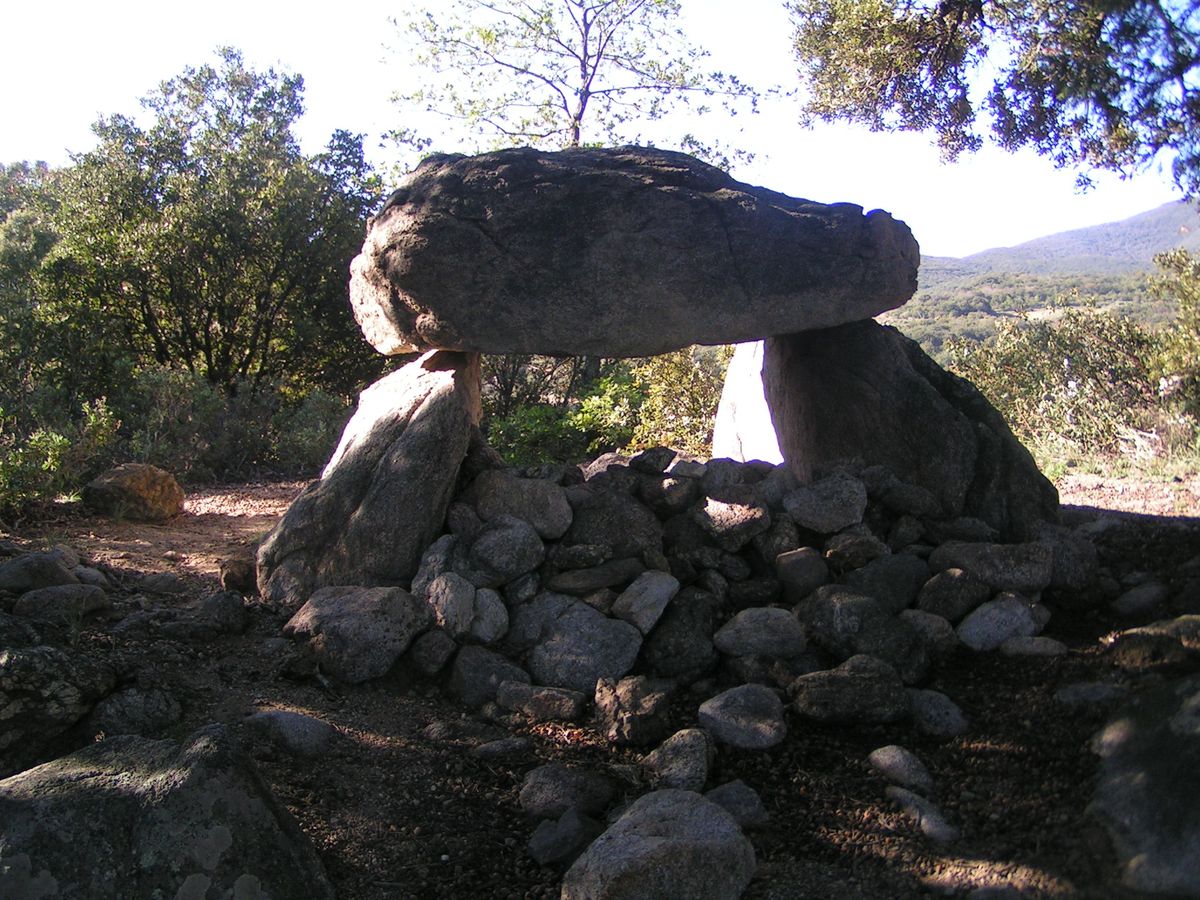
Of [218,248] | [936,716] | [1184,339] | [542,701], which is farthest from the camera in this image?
[218,248]

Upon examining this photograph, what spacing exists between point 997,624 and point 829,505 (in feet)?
3.78

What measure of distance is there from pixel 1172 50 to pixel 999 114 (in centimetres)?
334

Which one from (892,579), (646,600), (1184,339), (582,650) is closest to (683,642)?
(646,600)

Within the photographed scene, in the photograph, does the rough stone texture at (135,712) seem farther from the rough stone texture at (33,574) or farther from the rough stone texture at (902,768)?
the rough stone texture at (902,768)

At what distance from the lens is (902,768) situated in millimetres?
3945

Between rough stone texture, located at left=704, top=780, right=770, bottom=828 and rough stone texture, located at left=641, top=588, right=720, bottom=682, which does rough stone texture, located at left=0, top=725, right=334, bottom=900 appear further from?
rough stone texture, located at left=641, top=588, right=720, bottom=682

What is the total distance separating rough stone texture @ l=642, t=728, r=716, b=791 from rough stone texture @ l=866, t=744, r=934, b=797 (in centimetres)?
68

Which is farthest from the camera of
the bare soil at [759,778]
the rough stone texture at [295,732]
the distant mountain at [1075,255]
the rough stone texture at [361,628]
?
the distant mountain at [1075,255]

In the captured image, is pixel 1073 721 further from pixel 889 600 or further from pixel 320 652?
pixel 320 652

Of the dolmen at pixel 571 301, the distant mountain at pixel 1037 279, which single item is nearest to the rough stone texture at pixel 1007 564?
the dolmen at pixel 571 301

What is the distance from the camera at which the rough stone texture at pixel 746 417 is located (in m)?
7.59

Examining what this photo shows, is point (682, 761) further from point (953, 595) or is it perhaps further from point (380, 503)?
point (380, 503)

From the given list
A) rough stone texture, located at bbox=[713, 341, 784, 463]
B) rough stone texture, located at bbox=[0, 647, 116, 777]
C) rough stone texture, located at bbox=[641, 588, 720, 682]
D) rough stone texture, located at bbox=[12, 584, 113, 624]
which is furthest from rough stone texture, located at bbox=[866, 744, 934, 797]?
rough stone texture, located at bbox=[12, 584, 113, 624]

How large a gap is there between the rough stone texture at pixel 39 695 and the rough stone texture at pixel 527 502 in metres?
2.26
